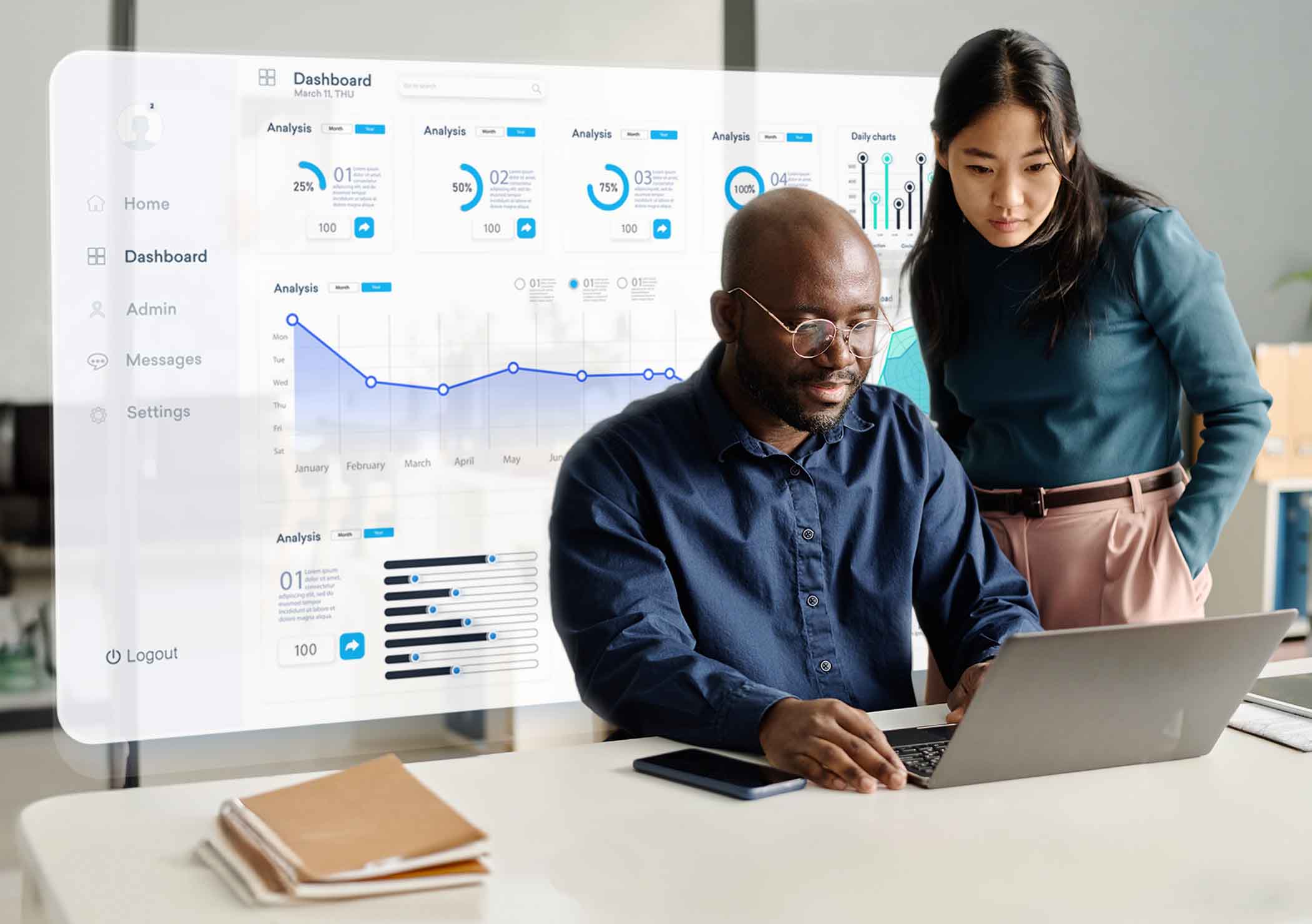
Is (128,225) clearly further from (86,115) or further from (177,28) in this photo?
(177,28)

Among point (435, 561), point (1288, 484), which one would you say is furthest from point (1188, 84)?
point (435, 561)

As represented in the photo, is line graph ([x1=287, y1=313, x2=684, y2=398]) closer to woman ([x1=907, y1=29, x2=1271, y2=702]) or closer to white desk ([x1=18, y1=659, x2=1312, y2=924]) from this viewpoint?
woman ([x1=907, y1=29, x2=1271, y2=702])

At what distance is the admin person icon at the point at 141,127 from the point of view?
2.64 m

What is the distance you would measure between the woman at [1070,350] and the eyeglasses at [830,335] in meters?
0.41

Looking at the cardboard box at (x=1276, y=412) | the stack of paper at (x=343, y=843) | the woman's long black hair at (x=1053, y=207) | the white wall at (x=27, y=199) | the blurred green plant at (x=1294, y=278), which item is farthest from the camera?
the blurred green plant at (x=1294, y=278)

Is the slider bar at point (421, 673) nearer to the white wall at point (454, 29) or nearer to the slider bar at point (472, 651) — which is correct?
the slider bar at point (472, 651)

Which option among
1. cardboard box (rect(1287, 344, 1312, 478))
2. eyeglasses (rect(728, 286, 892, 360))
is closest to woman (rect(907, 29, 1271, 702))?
eyeglasses (rect(728, 286, 892, 360))

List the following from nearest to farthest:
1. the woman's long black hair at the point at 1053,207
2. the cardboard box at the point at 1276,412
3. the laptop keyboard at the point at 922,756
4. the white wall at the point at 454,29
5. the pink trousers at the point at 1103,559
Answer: the laptop keyboard at the point at 922,756
the woman's long black hair at the point at 1053,207
the pink trousers at the point at 1103,559
the white wall at the point at 454,29
the cardboard box at the point at 1276,412

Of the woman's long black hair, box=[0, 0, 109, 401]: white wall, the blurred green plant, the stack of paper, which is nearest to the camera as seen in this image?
the stack of paper

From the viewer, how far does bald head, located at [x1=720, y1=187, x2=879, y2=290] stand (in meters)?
1.69

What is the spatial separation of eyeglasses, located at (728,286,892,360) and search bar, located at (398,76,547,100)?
4.65 ft

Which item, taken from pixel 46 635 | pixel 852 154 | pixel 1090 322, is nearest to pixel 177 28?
pixel 46 635

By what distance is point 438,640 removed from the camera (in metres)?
2.88

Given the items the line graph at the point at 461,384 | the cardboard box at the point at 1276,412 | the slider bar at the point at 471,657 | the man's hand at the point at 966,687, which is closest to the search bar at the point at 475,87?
the line graph at the point at 461,384
